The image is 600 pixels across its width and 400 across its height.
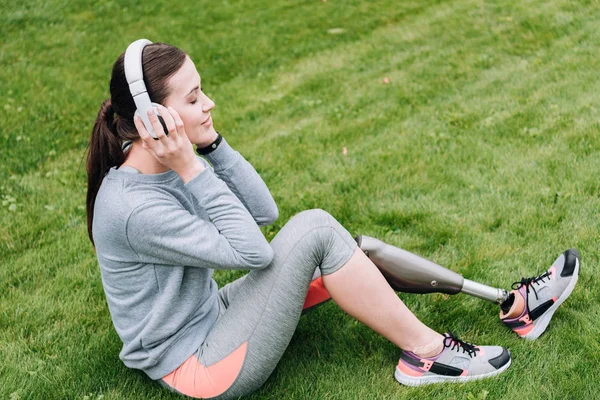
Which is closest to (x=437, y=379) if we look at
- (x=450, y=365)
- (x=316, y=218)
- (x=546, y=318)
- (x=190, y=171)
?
(x=450, y=365)

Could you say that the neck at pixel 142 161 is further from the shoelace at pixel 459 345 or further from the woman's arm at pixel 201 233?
the shoelace at pixel 459 345

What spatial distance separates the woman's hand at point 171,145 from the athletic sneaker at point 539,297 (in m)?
→ 1.84

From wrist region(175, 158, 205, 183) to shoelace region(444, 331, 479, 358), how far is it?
1454mm

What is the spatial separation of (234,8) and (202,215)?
8.28m

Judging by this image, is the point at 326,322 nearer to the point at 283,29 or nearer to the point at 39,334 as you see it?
the point at 39,334

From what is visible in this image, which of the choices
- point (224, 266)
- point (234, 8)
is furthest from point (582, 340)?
point (234, 8)

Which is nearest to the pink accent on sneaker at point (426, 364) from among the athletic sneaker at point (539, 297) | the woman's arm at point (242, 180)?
the athletic sneaker at point (539, 297)

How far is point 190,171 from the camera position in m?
2.79

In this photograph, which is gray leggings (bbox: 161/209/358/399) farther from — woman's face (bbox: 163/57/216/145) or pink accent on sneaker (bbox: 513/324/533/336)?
pink accent on sneaker (bbox: 513/324/533/336)

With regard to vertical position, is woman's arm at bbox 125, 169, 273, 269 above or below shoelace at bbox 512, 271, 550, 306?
above

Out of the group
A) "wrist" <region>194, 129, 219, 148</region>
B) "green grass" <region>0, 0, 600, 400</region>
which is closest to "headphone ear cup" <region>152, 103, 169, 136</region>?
"wrist" <region>194, 129, 219, 148</region>

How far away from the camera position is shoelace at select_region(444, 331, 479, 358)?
10.4 ft

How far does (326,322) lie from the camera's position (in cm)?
367

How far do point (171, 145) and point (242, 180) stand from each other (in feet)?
2.26
